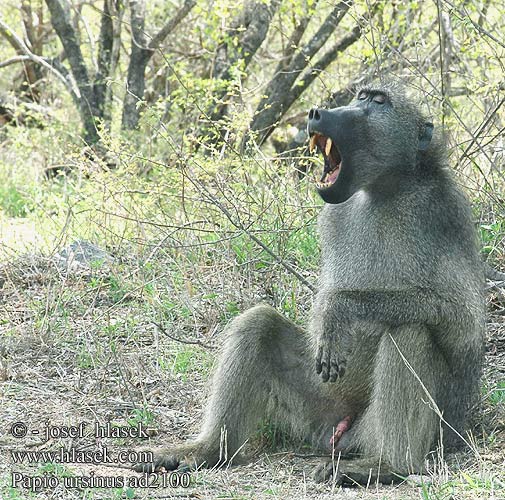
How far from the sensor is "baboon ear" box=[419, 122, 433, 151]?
3.58m

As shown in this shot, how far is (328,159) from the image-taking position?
3.51m

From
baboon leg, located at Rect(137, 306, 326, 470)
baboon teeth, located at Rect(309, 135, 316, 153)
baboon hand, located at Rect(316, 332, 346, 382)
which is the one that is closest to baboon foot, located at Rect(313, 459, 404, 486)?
baboon hand, located at Rect(316, 332, 346, 382)

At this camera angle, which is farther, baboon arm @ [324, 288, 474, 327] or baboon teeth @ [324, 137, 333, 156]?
baboon teeth @ [324, 137, 333, 156]

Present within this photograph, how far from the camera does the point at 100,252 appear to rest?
558 cm

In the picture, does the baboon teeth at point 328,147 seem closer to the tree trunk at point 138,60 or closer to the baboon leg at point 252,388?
the baboon leg at point 252,388

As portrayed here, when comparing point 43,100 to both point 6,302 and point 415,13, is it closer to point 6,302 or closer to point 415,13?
point 415,13

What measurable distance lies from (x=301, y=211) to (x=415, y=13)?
3.01 meters

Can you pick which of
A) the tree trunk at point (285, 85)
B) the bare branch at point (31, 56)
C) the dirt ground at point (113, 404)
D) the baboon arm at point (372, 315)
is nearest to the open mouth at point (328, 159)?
the baboon arm at point (372, 315)

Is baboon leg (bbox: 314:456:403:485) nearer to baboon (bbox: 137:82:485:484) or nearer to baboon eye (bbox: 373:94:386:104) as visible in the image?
baboon (bbox: 137:82:485:484)

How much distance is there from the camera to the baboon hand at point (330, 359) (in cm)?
331

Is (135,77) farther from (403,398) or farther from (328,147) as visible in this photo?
(403,398)

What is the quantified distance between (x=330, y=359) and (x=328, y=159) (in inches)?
28.3

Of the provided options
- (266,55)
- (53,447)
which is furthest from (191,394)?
(266,55)

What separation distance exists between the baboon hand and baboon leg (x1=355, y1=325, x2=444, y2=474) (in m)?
0.13
